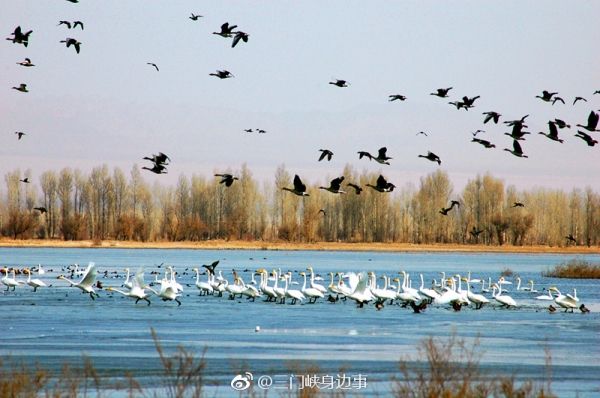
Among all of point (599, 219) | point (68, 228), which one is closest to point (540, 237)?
point (599, 219)

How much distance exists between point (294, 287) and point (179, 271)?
12896mm

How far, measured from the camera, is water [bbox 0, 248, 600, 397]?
54.4 feet

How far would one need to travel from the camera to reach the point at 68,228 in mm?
99375

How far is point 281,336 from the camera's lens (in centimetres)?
2175

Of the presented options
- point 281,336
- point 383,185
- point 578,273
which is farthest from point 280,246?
point 383,185

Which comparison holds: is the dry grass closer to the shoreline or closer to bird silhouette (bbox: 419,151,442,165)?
bird silhouette (bbox: 419,151,442,165)

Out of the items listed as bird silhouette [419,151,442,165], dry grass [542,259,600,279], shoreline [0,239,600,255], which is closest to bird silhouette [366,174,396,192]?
bird silhouette [419,151,442,165]

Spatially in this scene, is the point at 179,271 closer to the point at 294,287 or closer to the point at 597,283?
the point at 294,287

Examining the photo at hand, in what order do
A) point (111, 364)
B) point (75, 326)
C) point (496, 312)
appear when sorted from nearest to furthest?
point (111, 364), point (75, 326), point (496, 312)

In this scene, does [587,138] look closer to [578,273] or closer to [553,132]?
[553,132]

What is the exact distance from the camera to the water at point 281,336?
54.4 feet

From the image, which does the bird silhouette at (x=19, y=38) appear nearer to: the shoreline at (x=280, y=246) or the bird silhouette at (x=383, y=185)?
the bird silhouette at (x=383, y=185)

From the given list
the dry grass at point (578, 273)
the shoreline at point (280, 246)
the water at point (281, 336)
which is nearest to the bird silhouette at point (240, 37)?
the water at point (281, 336)

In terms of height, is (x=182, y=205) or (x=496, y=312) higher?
(x=182, y=205)
